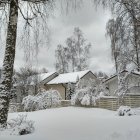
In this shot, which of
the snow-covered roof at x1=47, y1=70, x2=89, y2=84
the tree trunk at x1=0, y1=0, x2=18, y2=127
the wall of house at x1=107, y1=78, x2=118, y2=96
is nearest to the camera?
the tree trunk at x1=0, y1=0, x2=18, y2=127

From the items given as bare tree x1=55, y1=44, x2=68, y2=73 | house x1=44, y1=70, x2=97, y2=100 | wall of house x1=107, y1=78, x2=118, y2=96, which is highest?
bare tree x1=55, y1=44, x2=68, y2=73

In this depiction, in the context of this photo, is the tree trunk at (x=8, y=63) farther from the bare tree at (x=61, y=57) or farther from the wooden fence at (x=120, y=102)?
the bare tree at (x=61, y=57)

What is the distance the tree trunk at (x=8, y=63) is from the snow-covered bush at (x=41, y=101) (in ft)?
49.0

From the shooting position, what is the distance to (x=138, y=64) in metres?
13.7

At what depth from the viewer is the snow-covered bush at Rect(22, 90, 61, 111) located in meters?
23.1

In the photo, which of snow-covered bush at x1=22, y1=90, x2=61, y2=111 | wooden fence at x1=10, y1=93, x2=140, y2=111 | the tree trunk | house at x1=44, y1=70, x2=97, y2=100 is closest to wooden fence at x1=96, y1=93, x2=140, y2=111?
wooden fence at x1=10, y1=93, x2=140, y2=111

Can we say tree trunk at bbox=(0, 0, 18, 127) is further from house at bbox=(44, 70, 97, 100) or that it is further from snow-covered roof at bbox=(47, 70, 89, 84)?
snow-covered roof at bbox=(47, 70, 89, 84)

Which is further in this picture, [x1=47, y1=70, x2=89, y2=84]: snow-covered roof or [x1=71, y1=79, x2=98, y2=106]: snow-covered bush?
[x1=47, y1=70, x2=89, y2=84]: snow-covered roof

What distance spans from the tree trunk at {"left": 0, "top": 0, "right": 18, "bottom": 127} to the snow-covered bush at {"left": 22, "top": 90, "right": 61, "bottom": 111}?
1492 centimetres

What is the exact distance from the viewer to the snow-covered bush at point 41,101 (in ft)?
75.7

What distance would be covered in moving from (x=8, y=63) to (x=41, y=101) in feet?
52.0

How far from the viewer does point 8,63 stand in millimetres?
8203

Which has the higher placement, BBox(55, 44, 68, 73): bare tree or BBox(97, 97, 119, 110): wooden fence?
BBox(55, 44, 68, 73): bare tree

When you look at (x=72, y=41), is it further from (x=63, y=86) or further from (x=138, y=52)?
(x=138, y=52)
